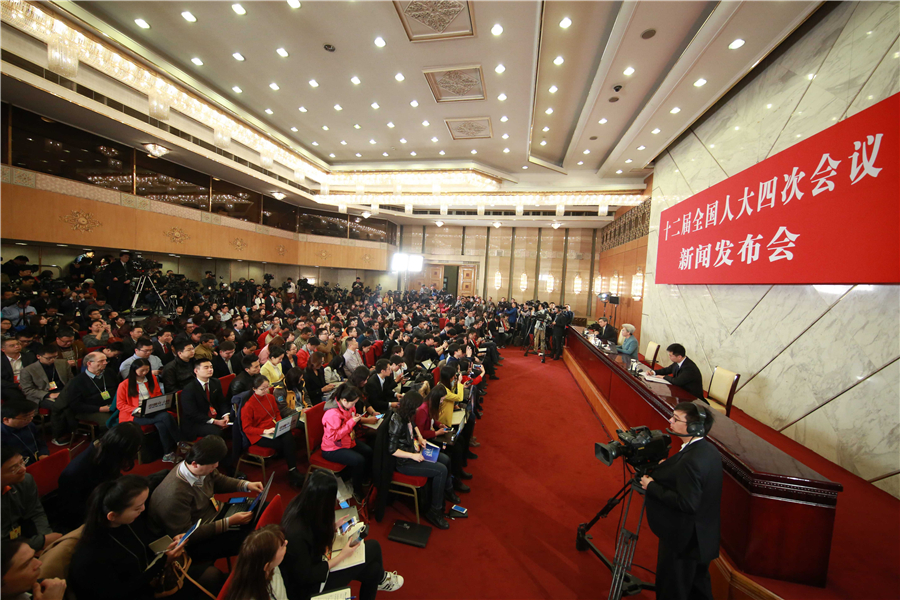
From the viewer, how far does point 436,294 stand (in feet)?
54.6

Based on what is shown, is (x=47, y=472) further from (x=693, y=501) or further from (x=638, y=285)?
(x=638, y=285)

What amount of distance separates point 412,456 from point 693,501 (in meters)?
1.98

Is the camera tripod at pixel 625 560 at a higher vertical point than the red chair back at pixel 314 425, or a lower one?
lower

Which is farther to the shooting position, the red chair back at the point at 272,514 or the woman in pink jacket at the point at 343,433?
the woman in pink jacket at the point at 343,433

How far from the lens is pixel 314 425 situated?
3238 mm

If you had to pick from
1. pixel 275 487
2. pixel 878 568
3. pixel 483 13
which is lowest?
pixel 275 487

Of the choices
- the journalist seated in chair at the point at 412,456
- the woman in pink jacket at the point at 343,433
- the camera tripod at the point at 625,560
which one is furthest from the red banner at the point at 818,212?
the woman in pink jacket at the point at 343,433

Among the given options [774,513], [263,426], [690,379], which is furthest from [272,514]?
[690,379]

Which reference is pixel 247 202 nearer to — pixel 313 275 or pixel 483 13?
pixel 313 275

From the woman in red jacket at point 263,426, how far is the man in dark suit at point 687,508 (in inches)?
117

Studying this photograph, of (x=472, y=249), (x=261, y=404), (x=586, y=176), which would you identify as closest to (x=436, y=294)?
(x=472, y=249)

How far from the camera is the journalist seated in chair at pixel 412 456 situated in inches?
114

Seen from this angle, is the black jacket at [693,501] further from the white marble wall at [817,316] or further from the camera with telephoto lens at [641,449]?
the white marble wall at [817,316]

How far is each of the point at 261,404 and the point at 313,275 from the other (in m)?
13.5
